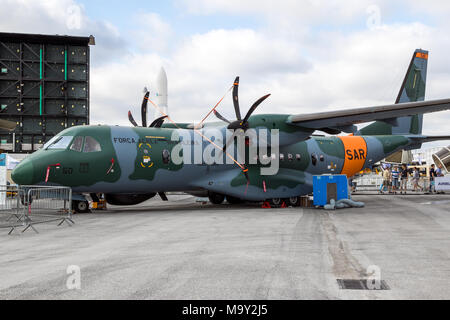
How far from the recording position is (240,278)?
4.97 meters

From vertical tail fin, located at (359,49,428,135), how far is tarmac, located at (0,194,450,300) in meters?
12.2

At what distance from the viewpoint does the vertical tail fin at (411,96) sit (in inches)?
861

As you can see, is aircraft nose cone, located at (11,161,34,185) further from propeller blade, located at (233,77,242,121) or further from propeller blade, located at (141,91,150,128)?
propeller blade, located at (233,77,242,121)

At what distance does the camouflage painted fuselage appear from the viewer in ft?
43.5

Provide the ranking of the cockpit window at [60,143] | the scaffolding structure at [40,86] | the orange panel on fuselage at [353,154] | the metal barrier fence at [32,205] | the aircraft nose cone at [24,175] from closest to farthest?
the metal barrier fence at [32,205]
the aircraft nose cone at [24,175]
the cockpit window at [60,143]
the orange panel on fuselage at [353,154]
the scaffolding structure at [40,86]

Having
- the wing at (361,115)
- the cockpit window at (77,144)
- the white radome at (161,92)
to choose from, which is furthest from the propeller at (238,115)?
the white radome at (161,92)

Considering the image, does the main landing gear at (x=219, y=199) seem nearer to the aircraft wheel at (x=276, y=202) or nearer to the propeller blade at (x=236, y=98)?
the aircraft wheel at (x=276, y=202)

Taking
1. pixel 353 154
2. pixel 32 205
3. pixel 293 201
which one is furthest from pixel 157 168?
pixel 353 154

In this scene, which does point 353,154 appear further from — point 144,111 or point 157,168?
point 144,111

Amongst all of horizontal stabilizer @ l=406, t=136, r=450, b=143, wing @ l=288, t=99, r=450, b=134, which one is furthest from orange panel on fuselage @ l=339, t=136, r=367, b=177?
wing @ l=288, t=99, r=450, b=134

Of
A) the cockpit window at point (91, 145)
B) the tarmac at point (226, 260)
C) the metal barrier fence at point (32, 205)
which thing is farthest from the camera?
the cockpit window at point (91, 145)

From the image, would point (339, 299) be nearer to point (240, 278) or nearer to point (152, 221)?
point (240, 278)

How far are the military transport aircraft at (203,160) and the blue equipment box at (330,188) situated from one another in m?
1.46
